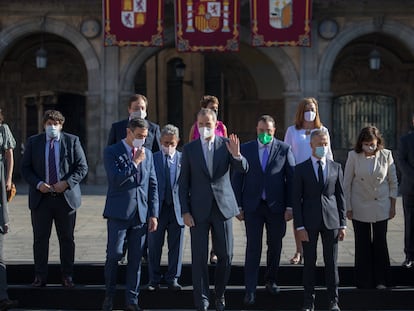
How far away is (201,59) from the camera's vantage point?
2972cm

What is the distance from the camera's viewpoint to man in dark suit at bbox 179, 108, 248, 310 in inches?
328

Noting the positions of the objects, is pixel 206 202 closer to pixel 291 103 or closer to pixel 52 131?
pixel 52 131

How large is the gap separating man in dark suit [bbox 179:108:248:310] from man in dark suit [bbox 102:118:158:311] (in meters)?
0.41

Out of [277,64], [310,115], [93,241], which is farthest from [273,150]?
[277,64]

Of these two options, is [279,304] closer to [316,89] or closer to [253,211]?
[253,211]

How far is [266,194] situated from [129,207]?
4.59ft

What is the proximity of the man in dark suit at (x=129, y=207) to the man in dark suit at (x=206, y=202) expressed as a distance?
41cm

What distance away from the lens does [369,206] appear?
355 inches

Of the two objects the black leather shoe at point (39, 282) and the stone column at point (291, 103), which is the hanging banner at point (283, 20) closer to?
the stone column at point (291, 103)

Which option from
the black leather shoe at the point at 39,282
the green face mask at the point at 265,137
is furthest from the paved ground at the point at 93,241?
the green face mask at the point at 265,137

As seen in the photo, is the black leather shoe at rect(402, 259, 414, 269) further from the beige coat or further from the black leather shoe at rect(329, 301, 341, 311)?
the black leather shoe at rect(329, 301, 341, 311)

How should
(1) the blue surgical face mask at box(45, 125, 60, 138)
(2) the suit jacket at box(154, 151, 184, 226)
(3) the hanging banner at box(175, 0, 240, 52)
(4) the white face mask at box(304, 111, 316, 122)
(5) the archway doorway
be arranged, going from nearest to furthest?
(1) the blue surgical face mask at box(45, 125, 60, 138) < (2) the suit jacket at box(154, 151, 184, 226) < (4) the white face mask at box(304, 111, 316, 122) < (3) the hanging banner at box(175, 0, 240, 52) < (5) the archway doorway

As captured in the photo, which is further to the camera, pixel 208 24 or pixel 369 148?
pixel 208 24

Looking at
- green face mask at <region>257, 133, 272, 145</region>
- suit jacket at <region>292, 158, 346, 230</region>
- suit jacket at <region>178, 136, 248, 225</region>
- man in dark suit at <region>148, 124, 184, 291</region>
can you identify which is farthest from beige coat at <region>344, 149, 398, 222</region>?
man in dark suit at <region>148, 124, 184, 291</region>
